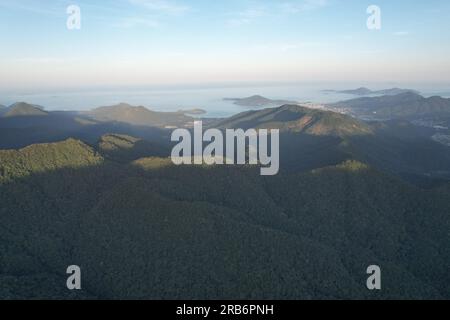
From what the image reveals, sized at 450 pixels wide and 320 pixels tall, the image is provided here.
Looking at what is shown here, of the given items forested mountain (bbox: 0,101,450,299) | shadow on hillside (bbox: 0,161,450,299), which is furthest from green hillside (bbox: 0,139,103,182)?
shadow on hillside (bbox: 0,161,450,299)

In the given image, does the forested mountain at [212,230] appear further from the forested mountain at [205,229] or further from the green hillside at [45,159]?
the green hillside at [45,159]

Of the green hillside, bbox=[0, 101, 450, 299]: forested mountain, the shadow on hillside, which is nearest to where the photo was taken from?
the shadow on hillside

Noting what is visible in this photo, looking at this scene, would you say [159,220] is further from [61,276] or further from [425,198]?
[425,198]

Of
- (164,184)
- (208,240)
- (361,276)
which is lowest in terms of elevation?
(361,276)

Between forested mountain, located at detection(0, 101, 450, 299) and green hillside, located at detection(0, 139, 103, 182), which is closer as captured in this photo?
forested mountain, located at detection(0, 101, 450, 299)

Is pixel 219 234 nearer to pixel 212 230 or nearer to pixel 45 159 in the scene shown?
pixel 212 230

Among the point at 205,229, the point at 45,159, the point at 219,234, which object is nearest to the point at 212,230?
the point at 205,229

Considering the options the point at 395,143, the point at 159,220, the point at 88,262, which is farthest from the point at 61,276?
the point at 395,143

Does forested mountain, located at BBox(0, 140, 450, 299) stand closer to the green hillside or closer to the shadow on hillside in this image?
the shadow on hillside
